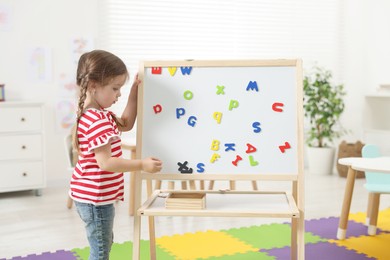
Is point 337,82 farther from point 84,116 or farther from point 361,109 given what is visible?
point 84,116

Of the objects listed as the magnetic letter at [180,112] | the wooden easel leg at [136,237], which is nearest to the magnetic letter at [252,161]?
the magnetic letter at [180,112]

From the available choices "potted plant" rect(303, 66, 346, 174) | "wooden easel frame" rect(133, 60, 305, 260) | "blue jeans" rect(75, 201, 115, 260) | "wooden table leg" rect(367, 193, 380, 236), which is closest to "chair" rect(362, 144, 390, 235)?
"wooden table leg" rect(367, 193, 380, 236)

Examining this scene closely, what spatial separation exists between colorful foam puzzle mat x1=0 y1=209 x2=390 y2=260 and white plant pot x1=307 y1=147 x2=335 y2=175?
2135 millimetres

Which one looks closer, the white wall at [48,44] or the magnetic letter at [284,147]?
the magnetic letter at [284,147]

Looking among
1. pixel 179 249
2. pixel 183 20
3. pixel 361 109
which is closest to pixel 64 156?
pixel 183 20

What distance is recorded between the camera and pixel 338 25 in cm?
663

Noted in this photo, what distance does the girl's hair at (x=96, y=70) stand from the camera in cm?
210

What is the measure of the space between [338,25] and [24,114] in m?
3.88

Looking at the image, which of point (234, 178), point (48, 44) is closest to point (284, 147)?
point (234, 178)

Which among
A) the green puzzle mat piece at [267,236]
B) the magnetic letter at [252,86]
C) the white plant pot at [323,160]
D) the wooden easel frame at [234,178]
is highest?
the magnetic letter at [252,86]

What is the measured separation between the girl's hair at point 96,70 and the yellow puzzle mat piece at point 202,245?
130cm

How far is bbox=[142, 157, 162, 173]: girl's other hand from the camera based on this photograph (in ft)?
7.22

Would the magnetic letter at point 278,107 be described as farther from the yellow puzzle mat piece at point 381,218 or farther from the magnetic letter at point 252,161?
the yellow puzzle mat piece at point 381,218

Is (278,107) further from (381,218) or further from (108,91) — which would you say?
(381,218)
